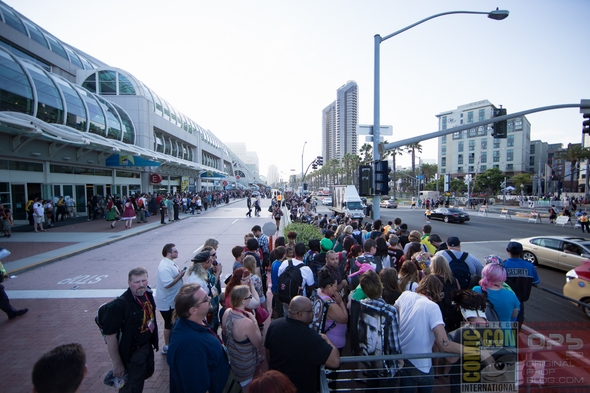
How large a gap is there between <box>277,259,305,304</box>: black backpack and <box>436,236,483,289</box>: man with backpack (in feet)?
7.74

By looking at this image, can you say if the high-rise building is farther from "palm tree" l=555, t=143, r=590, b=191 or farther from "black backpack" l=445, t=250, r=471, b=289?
→ "black backpack" l=445, t=250, r=471, b=289

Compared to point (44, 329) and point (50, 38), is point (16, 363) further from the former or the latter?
point (50, 38)

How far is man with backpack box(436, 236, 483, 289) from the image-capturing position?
15.4ft

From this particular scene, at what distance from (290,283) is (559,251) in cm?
1054

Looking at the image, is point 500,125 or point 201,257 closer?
point 201,257

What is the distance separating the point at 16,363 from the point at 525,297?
8.14 m

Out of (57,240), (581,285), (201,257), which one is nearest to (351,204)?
(581,285)

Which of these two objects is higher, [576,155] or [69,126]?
[576,155]

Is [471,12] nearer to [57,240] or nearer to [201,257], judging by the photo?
[201,257]

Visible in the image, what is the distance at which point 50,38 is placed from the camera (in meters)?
28.8

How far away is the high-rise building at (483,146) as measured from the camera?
7781 cm

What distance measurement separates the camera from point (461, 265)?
4758 millimetres

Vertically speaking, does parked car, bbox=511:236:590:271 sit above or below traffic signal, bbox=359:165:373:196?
below

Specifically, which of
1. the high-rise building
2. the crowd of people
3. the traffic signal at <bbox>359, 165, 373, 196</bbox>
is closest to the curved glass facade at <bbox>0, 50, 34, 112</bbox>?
the crowd of people
